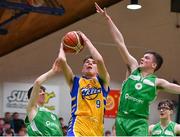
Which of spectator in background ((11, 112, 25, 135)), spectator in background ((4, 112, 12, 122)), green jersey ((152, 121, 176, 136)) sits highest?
green jersey ((152, 121, 176, 136))

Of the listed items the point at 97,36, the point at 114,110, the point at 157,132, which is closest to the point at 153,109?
the point at 114,110

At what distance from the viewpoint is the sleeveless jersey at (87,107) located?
592 centimetres

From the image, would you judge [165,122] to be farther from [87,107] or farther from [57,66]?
[57,66]

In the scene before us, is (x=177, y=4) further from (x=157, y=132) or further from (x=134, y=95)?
(x=134, y=95)

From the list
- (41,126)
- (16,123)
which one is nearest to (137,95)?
(41,126)

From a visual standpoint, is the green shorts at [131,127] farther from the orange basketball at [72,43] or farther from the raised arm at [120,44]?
the orange basketball at [72,43]

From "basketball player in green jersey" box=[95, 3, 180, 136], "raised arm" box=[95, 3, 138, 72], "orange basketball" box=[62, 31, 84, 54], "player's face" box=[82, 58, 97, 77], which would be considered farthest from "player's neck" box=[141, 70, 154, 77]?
"orange basketball" box=[62, 31, 84, 54]

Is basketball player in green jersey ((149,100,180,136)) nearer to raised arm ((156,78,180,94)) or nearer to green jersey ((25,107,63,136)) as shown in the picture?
raised arm ((156,78,180,94))

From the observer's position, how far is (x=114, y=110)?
715 inches

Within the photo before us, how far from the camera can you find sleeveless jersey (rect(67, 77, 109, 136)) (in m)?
5.92

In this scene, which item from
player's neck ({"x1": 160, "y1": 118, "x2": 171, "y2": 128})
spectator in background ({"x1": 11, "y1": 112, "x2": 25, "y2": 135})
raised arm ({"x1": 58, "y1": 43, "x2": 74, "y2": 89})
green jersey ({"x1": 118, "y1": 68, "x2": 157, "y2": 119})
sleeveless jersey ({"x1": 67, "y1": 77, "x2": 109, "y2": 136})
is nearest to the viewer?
sleeveless jersey ({"x1": 67, "y1": 77, "x2": 109, "y2": 136})

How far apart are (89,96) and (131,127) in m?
0.63

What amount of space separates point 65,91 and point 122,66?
2.43 meters

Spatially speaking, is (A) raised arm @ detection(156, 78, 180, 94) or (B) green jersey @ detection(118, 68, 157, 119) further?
(A) raised arm @ detection(156, 78, 180, 94)
